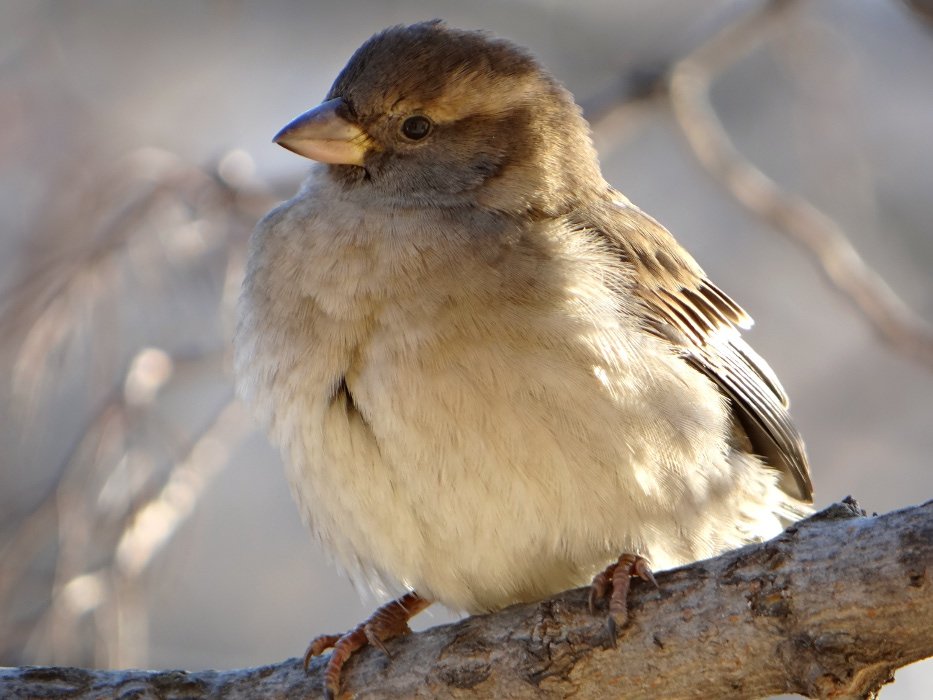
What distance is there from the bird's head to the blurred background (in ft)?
2.70

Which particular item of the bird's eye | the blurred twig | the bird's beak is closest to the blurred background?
the blurred twig

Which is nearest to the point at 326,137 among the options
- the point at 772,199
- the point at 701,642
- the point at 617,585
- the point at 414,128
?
the point at 414,128

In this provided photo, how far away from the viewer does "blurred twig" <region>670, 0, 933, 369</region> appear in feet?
14.2

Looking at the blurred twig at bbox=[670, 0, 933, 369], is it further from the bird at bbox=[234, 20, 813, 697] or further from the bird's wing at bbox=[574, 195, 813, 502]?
the bird at bbox=[234, 20, 813, 697]

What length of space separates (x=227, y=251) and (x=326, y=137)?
1.02m

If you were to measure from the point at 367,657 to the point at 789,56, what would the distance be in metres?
3.20

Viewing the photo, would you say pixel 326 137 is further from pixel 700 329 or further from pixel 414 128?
pixel 700 329

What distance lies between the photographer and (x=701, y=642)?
2.86m

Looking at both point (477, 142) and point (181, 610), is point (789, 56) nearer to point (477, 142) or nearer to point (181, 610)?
point (477, 142)

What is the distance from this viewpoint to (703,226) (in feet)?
24.1

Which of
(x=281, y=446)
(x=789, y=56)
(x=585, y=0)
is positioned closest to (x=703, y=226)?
(x=585, y=0)

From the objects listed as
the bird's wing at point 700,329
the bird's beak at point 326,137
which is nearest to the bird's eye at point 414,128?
the bird's beak at point 326,137

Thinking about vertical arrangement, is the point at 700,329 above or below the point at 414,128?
below

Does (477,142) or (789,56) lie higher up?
(789,56)
